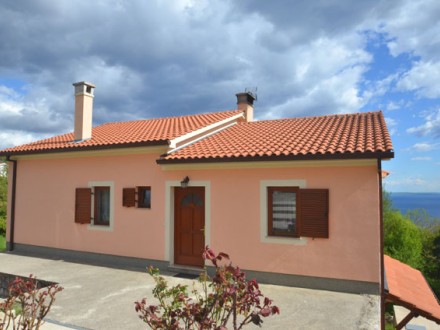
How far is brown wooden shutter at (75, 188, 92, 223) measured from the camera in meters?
10.5

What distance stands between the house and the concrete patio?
0.66m

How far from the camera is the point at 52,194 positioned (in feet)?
37.5

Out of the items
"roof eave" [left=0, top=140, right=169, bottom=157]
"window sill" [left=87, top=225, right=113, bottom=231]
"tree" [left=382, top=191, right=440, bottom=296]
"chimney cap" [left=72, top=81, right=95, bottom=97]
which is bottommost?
"tree" [left=382, top=191, right=440, bottom=296]

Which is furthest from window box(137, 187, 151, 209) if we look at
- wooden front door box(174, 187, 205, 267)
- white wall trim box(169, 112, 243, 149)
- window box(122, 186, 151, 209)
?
white wall trim box(169, 112, 243, 149)

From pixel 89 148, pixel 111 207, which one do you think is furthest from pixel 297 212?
pixel 89 148

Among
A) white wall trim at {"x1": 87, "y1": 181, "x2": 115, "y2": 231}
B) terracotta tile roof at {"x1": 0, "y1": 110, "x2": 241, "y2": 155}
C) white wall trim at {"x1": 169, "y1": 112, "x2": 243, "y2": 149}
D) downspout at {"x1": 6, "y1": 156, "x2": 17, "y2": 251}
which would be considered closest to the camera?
white wall trim at {"x1": 169, "y1": 112, "x2": 243, "y2": 149}

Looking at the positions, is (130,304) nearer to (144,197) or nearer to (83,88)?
(144,197)

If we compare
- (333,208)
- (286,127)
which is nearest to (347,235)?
(333,208)

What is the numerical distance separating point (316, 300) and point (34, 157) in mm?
10244

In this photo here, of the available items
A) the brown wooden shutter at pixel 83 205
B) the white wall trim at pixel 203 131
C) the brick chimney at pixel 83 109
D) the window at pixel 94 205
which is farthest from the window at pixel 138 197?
the brick chimney at pixel 83 109

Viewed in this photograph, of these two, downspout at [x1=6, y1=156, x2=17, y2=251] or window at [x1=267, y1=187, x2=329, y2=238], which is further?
downspout at [x1=6, y1=156, x2=17, y2=251]

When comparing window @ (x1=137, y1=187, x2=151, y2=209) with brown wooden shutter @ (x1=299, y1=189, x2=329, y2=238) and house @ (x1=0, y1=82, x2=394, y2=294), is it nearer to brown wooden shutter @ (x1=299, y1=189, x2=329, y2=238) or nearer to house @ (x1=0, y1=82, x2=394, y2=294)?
house @ (x1=0, y1=82, x2=394, y2=294)

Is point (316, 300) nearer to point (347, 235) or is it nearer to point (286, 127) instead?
point (347, 235)

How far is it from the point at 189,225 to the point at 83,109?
20.1 ft
